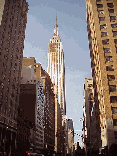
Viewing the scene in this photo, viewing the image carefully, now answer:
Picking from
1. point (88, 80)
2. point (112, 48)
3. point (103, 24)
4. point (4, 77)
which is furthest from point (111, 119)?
point (88, 80)

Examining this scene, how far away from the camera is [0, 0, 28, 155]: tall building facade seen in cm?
6388

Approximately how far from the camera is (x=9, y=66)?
72.4 meters

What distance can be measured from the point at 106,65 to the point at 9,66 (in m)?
37.4

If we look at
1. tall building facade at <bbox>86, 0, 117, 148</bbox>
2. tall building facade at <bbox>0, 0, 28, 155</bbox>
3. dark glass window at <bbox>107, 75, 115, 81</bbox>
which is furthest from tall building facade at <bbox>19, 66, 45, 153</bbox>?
dark glass window at <bbox>107, 75, 115, 81</bbox>

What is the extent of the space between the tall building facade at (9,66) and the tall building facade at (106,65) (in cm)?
3265

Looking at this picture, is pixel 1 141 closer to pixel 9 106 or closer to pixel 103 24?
pixel 9 106

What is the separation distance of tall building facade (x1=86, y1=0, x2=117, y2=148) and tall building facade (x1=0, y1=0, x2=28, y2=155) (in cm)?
3265

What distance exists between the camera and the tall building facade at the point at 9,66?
63875 mm

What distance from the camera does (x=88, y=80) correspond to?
533 feet

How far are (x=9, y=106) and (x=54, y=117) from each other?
125 metres

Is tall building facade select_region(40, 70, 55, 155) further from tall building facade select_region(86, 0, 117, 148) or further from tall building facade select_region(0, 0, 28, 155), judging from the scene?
tall building facade select_region(86, 0, 117, 148)

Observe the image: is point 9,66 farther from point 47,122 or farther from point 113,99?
point 47,122

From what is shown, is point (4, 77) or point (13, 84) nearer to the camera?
point (4, 77)

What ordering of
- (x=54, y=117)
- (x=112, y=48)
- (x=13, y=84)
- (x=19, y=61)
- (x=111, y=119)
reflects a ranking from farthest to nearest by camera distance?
(x=54, y=117) → (x=19, y=61) → (x=13, y=84) → (x=112, y=48) → (x=111, y=119)
